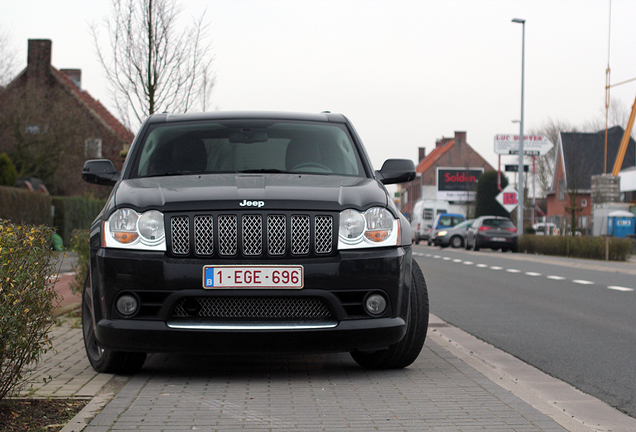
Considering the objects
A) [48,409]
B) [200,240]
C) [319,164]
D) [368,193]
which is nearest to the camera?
[48,409]

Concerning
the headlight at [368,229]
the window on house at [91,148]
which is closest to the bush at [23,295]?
the headlight at [368,229]

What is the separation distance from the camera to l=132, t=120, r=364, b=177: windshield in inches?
252

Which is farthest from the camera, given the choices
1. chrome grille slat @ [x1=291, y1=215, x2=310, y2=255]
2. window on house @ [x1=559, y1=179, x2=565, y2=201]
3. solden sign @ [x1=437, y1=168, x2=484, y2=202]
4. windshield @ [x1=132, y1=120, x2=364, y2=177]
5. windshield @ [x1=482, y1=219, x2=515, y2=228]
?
solden sign @ [x1=437, y1=168, x2=484, y2=202]

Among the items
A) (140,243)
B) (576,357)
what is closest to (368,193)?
(140,243)

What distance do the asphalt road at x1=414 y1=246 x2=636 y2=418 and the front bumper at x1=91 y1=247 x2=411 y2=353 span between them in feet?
5.67

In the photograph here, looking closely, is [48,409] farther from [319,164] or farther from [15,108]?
[15,108]

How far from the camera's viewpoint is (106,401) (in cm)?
488

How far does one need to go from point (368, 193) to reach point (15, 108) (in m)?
32.2

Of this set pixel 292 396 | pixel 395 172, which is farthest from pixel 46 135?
pixel 292 396

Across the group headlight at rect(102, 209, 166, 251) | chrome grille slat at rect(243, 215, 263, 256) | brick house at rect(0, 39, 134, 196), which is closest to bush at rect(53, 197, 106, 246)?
brick house at rect(0, 39, 134, 196)

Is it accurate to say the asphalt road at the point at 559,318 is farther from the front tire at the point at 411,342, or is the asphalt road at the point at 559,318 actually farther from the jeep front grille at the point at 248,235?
the jeep front grille at the point at 248,235

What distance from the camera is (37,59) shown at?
5431 cm

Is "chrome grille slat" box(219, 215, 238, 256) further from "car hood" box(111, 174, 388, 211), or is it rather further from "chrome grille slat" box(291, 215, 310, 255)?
"chrome grille slat" box(291, 215, 310, 255)

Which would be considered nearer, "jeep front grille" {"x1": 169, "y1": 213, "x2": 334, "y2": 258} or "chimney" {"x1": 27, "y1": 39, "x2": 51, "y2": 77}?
"jeep front grille" {"x1": 169, "y1": 213, "x2": 334, "y2": 258}
